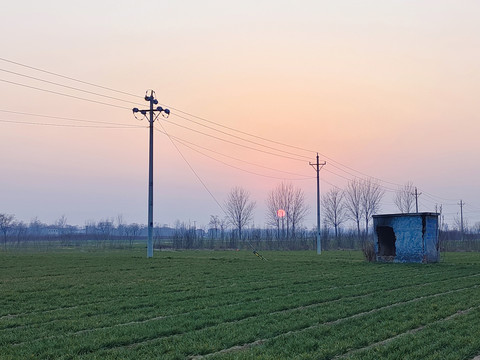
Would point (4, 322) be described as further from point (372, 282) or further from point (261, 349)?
point (372, 282)

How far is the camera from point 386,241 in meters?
34.3

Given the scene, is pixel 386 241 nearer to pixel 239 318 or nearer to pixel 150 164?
pixel 150 164

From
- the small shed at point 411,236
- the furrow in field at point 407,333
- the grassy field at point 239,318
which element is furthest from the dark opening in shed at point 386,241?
the furrow in field at point 407,333

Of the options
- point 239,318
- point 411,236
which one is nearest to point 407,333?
point 239,318

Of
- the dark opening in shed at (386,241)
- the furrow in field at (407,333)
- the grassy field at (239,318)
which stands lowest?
the furrow in field at (407,333)

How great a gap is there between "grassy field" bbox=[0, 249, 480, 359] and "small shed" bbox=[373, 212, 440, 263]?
1151cm

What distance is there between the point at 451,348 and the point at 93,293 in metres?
10.9

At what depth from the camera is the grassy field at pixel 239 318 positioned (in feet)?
26.7

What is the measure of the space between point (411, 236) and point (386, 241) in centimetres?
297

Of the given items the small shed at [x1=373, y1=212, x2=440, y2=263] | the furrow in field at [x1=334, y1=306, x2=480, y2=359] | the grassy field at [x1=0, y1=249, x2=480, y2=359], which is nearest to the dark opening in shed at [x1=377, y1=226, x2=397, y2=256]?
the small shed at [x1=373, y1=212, x2=440, y2=263]

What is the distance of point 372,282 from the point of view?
1883cm

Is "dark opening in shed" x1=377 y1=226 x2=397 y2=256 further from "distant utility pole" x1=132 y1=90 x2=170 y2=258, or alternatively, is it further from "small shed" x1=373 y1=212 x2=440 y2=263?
"distant utility pole" x1=132 y1=90 x2=170 y2=258

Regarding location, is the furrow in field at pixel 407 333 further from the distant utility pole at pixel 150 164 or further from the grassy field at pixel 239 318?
the distant utility pole at pixel 150 164

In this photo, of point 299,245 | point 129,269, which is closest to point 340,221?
point 299,245
